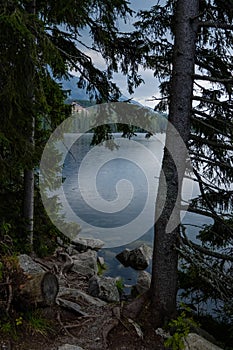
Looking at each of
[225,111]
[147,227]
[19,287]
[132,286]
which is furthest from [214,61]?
[147,227]

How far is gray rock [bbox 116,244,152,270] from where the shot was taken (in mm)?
10766

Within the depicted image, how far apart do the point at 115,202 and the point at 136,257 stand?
6.56 meters

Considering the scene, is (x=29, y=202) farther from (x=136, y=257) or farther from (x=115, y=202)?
(x=115, y=202)

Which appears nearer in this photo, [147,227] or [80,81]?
[80,81]

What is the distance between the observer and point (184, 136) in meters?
4.19

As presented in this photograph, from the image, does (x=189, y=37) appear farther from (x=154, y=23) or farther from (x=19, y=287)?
(x=19, y=287)

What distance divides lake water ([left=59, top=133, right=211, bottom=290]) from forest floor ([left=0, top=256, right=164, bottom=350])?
11.3 ft

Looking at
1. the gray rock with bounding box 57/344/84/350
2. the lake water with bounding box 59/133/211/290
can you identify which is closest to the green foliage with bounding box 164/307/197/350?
the gray rock with bounding box 57/344/84/350

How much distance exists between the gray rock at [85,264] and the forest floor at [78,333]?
3460 millimetres

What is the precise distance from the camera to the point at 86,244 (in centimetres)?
1115

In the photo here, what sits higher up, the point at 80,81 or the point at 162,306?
the point at 80,81

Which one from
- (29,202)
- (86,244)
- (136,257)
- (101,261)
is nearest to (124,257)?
(136,257)

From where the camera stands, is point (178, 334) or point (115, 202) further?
point (115, 202)

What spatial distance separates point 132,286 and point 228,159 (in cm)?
545
